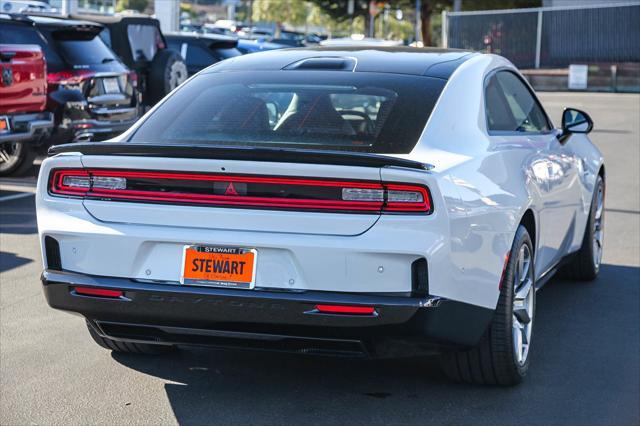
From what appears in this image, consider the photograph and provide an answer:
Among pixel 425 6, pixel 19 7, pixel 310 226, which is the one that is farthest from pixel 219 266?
pixel 425 6

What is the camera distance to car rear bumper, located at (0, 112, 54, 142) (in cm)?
1235

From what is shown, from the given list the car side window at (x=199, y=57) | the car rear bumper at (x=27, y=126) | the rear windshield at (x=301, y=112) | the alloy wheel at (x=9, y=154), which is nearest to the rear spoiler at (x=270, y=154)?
the rear windshield at (x=301, y=112)

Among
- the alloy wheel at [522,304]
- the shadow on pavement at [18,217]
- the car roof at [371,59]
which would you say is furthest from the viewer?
the shadow on pavement at [18,217]

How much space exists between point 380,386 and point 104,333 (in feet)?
4.24

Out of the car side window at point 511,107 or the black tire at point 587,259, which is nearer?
the car side window at point 511,107

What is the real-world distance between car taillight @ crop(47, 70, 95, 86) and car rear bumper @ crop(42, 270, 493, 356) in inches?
373

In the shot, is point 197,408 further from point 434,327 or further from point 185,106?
point 185,106

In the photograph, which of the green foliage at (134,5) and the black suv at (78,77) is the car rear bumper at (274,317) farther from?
the green foliage at (134,5)

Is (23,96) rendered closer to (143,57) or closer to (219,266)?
(143,57)

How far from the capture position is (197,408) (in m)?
5.14

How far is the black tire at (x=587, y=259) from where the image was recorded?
7.84m

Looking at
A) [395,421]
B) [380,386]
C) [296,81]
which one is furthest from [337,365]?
[296,81]

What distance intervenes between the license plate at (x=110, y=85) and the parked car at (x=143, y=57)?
2862mm

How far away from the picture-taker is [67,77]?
14.2 metres
